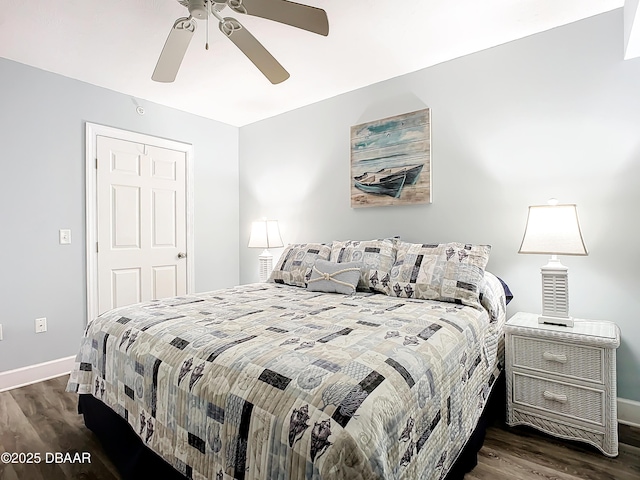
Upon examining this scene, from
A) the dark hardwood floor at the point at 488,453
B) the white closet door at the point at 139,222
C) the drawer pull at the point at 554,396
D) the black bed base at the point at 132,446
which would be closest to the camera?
the black bed base at the point at 132,446

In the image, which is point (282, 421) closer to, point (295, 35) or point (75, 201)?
point (295, 35)

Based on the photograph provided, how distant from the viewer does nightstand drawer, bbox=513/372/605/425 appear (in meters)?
1.72

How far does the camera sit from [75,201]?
9.65 feet

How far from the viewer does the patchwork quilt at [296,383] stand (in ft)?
2.96

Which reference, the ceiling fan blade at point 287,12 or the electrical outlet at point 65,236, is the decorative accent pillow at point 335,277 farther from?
the electrical outlet at point 65,236

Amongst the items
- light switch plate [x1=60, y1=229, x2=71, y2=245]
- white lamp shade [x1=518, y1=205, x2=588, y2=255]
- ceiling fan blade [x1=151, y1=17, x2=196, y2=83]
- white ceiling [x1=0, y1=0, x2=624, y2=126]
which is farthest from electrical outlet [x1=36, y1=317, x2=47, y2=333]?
white lamp shade [x1=518, y1=205, x2=588, y2=255]

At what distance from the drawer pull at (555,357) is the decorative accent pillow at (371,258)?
3.08 feet

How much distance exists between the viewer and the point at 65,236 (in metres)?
2.88

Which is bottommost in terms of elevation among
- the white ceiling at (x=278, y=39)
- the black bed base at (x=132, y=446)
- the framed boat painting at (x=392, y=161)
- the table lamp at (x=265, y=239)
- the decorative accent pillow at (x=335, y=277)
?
the black bed base at (x=132, y=446)

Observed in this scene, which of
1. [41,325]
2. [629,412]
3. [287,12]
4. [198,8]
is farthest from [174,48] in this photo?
[629,412]

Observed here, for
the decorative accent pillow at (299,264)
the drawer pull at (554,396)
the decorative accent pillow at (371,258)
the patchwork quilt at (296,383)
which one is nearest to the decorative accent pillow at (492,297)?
the patchwork quilt at (296,383)

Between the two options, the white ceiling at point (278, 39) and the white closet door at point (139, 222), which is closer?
the white ceiling at point (278, 39)

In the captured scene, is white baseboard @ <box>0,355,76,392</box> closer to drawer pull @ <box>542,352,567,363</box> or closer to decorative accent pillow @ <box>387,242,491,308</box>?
decorative accent pillow @ <box>387,242,491,308</box>

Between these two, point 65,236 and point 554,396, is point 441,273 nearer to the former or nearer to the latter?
point 554,396
